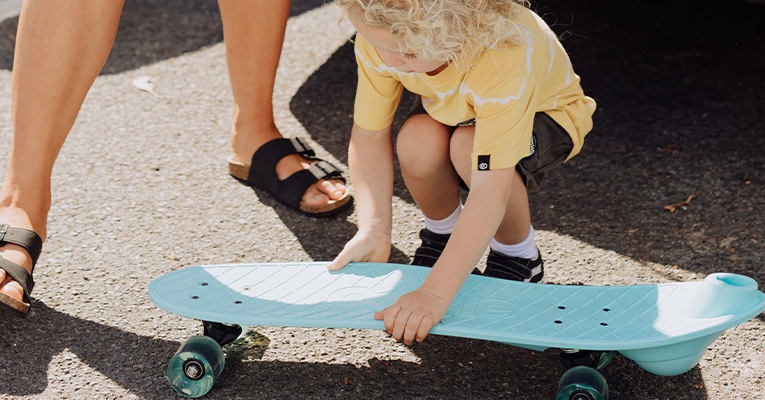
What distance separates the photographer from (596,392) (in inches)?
55.2

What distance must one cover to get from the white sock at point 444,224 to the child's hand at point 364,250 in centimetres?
19

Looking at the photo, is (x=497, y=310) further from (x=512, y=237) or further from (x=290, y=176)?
(x=290, y=176)

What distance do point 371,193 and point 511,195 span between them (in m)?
0.32

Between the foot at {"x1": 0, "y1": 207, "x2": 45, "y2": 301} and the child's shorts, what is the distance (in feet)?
3.03

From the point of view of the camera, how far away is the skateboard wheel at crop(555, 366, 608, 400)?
4.61 ft

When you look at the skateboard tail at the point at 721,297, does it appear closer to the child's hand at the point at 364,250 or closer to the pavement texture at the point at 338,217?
the pavement texture at the point at 338,217

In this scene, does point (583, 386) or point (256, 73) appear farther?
point (256, 73)

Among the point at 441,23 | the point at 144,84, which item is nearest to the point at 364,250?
the point at 441,23

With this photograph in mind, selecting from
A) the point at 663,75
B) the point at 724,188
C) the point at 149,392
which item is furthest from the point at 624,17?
the point at 149,392

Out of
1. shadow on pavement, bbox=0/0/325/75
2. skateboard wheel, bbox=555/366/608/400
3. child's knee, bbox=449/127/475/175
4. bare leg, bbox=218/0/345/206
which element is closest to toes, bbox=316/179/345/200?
bare leg, bbox=218/0/345/206

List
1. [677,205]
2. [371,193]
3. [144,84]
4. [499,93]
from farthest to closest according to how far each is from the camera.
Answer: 1. [144,84]
2. [677,205]
3. [371,193]
4. [499,93]

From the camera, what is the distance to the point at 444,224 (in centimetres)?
190

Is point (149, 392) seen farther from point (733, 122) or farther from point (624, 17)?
point (624, 17)

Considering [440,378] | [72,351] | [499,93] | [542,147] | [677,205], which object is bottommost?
[677,205]
